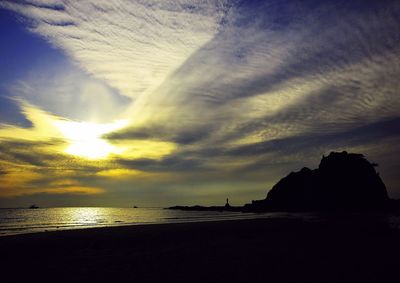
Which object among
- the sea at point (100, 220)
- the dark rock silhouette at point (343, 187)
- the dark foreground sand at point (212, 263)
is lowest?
the dark foreground sand at point (212, 263)

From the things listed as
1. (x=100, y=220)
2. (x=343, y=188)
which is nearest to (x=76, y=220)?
(x=100, y=220)

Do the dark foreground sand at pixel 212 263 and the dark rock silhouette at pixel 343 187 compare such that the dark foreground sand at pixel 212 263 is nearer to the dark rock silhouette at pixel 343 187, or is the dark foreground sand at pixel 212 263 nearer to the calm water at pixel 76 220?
the calm water at pixel 76 220

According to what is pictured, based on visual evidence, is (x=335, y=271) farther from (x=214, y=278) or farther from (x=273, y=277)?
(x=214, y=278)

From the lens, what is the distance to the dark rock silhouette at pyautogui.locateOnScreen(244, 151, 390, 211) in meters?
114

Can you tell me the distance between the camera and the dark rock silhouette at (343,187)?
11388cm

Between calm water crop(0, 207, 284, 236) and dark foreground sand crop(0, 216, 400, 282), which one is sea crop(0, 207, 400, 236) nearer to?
calm water crop(0, 207, 284, 236)

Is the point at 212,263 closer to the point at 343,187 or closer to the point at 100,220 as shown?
the point at 100,220

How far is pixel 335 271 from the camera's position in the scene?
12609 mm

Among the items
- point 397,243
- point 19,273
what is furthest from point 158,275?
point 397,243

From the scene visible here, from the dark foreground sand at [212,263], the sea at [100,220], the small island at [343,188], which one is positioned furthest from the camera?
the small island at [343,188]

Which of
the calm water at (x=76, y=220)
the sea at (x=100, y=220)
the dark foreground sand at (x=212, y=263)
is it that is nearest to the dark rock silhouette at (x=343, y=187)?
the sea at (x=100, y=220)

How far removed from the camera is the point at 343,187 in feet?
382

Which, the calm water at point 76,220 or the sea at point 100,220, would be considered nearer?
the sea at point 100,220

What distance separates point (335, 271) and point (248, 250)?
661 cm
